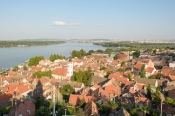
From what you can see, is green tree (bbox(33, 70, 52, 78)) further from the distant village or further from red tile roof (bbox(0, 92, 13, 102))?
red tile roof (bbox(0, 92, 13, 102))

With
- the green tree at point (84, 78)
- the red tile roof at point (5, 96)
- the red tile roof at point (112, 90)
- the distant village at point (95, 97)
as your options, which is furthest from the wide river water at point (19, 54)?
the red tile roof at point (112, 90)

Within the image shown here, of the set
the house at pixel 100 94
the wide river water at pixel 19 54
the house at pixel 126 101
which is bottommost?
the wide river water at pixel 19 54

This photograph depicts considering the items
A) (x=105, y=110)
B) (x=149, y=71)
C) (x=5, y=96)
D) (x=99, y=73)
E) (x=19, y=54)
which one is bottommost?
(x=19, y=54)

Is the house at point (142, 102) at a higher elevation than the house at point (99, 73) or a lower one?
higher

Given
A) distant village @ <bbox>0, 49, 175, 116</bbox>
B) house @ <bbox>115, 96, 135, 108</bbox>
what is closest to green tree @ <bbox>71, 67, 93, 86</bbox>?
distant village @ <bbox>0, 49, 175, 116</bbox>

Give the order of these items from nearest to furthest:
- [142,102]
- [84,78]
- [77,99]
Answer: [142,102] → [77,99] → [84,78]

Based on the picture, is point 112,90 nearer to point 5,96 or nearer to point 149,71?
point 5,96

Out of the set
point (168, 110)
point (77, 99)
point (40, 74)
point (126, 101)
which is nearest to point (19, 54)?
point (40, 74)

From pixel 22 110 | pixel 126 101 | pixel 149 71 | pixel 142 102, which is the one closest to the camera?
pixel 22 110

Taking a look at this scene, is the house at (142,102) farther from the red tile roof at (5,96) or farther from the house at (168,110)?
the red tile roof at (5,96)

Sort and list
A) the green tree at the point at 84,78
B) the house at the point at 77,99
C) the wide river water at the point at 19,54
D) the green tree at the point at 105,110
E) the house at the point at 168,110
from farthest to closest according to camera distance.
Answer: the wide river water at the point at 19,54, the green tree at the point at 84,78, the house at the point at 77,99, the house at the point at 168,110, the green tree at the point at 105,110

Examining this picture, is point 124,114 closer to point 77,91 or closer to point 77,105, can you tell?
point 77,105

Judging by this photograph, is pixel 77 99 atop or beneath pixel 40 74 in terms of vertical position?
atop
